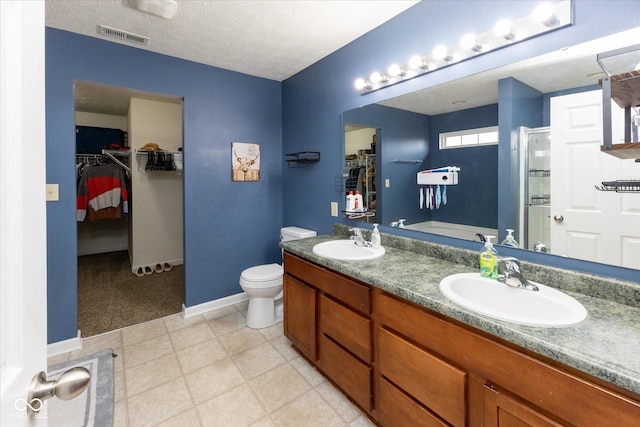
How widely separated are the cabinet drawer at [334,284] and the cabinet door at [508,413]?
2.02ft

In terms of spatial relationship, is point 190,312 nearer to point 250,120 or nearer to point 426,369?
point 250,120

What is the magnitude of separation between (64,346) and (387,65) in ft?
10.4

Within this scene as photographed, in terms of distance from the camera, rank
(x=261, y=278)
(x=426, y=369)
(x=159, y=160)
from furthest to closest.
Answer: (x=159, y=160)
(x=261, y=278)
(x=426, y=369)

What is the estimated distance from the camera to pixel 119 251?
5289 mm

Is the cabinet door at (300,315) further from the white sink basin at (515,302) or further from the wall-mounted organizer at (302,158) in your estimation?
the wall-mounted organizer at (302,158)

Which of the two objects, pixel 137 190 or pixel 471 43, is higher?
pixel 471 43

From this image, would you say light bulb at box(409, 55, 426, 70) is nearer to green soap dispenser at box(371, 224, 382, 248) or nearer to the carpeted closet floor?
green soap dispenser at box(371, 224, 382, 248)

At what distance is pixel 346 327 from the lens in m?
1.66

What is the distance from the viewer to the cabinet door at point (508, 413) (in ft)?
2.96

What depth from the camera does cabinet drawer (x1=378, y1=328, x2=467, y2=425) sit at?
1.12 metres

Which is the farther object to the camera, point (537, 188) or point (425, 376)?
point (537, 188)

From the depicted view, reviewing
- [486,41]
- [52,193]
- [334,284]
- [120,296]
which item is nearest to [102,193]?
[120,296]

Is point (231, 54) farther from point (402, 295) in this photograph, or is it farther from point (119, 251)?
point (119, 251)

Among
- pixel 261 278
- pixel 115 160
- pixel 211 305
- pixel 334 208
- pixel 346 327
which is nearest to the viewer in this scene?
pixel 346 327
